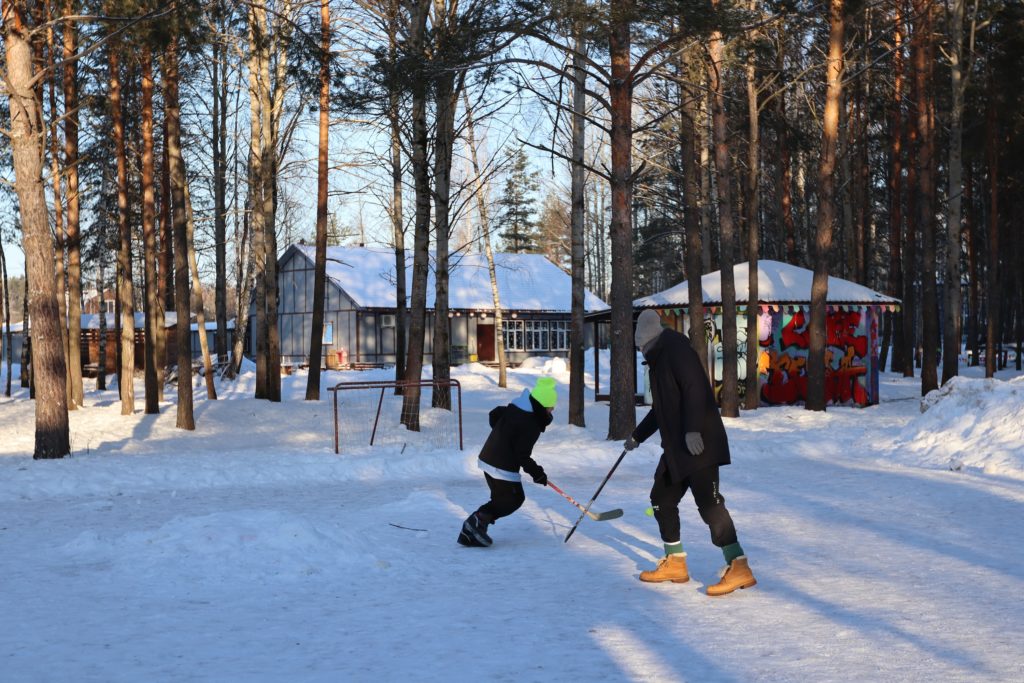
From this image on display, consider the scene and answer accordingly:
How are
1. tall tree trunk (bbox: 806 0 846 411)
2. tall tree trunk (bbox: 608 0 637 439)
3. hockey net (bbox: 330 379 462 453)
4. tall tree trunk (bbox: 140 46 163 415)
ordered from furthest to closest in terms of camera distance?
tall tree trunk (bbox: 806 0 846 411) → tall tree trunk (bbox: 140 46 163 415) → hockey net (bbox: 330 379 462 453) → tall tree trunk (bbox: 608 0 637 439)

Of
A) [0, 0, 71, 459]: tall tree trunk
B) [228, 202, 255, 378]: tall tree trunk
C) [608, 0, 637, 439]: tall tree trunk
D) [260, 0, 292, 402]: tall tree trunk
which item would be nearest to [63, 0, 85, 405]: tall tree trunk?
[260, 0, 292, 402]: tall tree trunk

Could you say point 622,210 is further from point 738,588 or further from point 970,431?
point 738,588

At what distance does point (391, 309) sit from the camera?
49.0 metres

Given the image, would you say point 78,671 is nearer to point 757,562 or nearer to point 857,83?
point 757,562

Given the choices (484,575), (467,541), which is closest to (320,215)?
(467,541)

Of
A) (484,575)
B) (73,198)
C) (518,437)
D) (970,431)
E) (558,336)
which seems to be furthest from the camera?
(558,336)

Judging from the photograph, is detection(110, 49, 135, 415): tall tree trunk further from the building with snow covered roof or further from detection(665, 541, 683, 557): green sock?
the building with snow covered roof

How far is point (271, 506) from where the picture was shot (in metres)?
11.8

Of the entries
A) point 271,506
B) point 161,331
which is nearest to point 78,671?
point 271,506

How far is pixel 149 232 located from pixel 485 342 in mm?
31015

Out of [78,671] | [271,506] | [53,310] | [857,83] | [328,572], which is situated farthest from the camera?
[857,83]

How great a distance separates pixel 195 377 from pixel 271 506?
28870mm

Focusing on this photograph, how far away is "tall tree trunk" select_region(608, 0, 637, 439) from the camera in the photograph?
16609 millimetres

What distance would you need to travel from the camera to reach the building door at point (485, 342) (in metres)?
52.8
